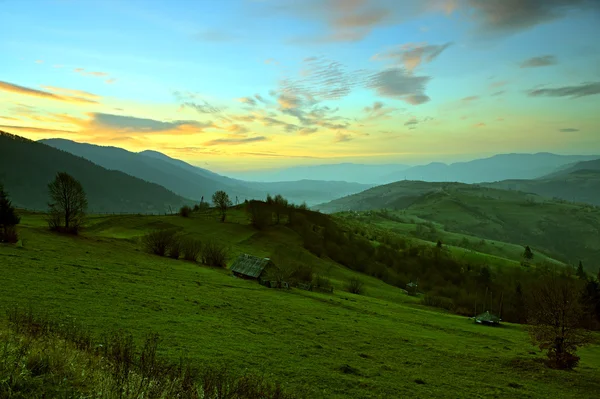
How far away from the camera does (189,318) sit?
3322cm

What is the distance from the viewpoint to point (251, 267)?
224 feet

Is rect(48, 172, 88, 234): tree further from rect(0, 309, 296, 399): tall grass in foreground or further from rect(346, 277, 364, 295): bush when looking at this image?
rect(0, 309, 296, 399): tall grass in foreground

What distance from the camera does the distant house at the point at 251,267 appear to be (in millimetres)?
66244

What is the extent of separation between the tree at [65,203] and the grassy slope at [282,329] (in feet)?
36.4

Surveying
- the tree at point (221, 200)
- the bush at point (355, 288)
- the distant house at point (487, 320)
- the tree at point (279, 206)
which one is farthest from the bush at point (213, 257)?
the tree at point (279, 206)

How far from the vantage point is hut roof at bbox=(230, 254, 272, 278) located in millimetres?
66637

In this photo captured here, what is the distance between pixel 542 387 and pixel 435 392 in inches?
497

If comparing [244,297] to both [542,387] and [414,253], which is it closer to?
[542,387]

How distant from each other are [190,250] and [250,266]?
17166mm

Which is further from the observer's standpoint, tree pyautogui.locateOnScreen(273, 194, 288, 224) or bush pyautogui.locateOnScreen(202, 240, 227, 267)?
tree pyautogui.locateOnScreen(273, 194, 288, 224)

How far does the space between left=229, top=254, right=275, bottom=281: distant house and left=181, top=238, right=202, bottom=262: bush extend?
1167cm

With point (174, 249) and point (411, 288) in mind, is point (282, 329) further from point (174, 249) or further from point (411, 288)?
point (411, 288)

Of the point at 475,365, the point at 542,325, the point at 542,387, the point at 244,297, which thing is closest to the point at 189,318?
the point at 244,297

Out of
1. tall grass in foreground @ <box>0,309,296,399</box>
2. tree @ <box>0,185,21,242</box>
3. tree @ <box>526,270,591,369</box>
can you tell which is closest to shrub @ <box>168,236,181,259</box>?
tree @ <box>0,185,21,242</box>
